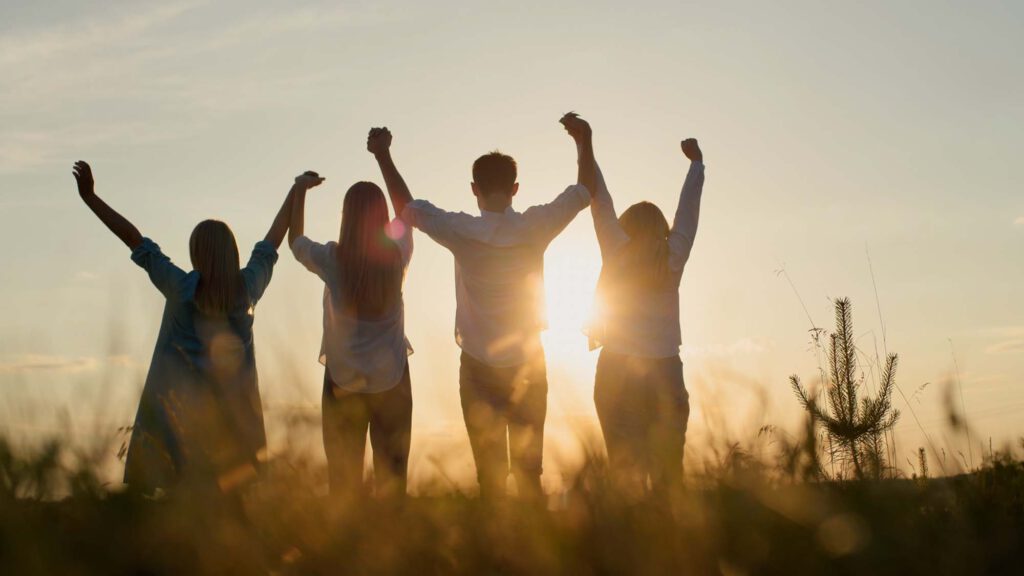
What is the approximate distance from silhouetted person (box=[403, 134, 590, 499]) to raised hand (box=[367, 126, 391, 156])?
0.58 m

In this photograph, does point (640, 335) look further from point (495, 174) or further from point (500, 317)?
point (495, 174)

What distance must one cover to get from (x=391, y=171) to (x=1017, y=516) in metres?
4.03

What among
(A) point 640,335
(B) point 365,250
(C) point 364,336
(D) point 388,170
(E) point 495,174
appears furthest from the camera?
(D) point 388,170

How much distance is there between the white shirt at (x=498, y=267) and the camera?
626 centimetres

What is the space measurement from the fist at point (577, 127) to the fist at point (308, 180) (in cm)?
161

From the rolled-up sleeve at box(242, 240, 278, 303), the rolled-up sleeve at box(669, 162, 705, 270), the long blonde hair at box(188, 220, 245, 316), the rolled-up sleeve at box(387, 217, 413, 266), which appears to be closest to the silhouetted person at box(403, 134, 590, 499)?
the rolled-up sleeve at box(387, 217, 413, 266)

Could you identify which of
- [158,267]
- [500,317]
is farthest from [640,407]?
[158,267]

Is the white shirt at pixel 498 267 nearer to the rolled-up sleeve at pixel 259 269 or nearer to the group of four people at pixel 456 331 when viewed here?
the group of four people at pixel 456 331

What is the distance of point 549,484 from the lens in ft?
13.5

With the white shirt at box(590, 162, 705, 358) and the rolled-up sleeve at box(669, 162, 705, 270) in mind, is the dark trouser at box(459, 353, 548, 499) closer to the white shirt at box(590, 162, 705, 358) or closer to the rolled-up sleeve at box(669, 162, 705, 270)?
the white shirt at box(590, 162, 705, 358)

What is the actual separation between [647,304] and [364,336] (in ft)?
5.61

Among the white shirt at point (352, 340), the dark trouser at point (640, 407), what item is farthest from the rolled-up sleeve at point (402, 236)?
the dark trouser at point (640, 407)

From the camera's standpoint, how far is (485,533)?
354 centimetres

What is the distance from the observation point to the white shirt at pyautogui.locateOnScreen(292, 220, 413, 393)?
244 inches
